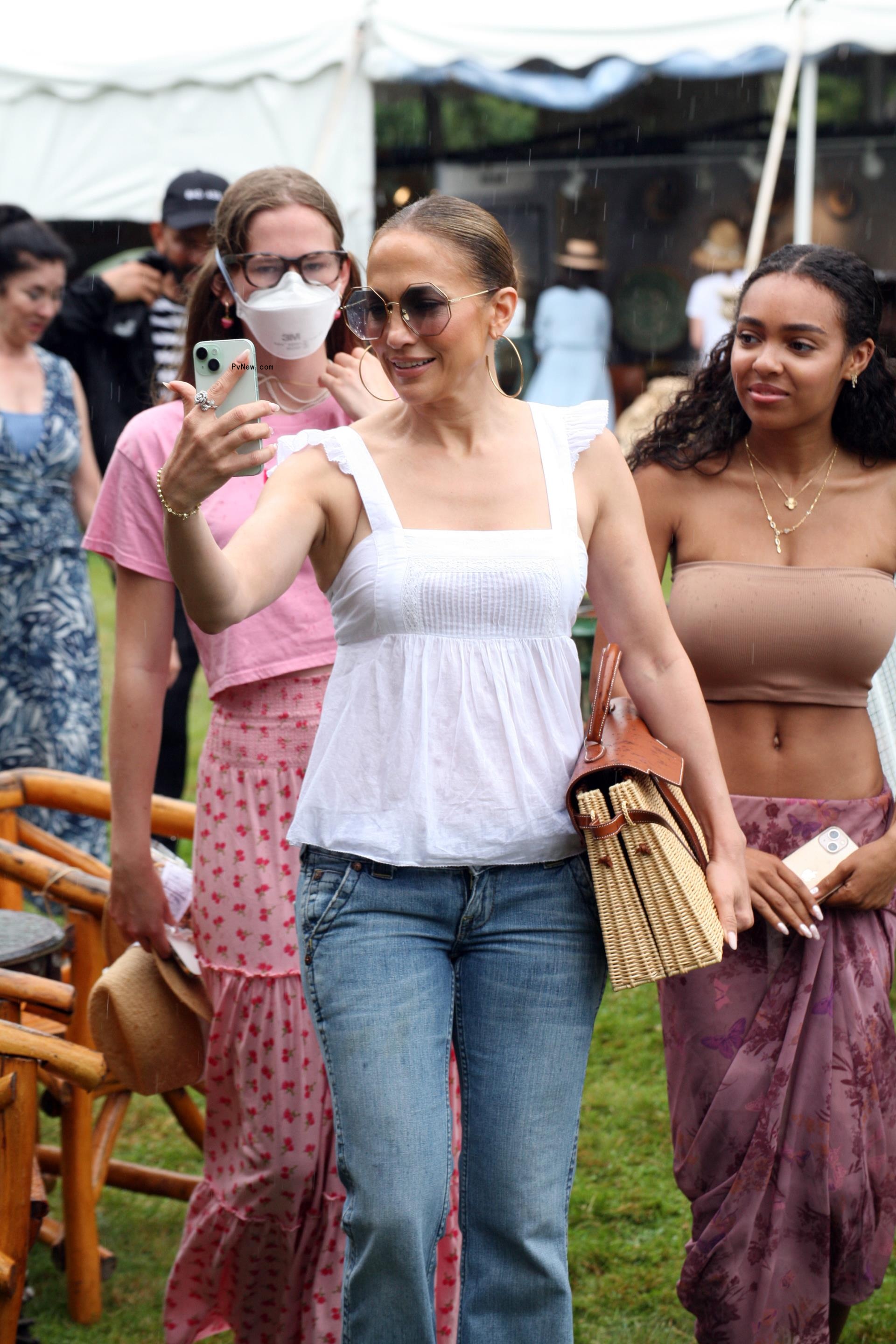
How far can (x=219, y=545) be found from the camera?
2.72 m

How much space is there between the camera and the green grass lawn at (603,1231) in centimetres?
327

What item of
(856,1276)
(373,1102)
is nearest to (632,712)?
(373,1102)

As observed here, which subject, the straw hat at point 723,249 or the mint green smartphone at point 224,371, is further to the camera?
the straw hat at point 723,249

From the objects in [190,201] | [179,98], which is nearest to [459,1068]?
[190,201]

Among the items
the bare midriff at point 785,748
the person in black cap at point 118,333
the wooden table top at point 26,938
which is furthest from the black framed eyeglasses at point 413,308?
the person in black cap at point 118,333

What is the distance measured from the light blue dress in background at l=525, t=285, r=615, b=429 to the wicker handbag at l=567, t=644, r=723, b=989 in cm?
937

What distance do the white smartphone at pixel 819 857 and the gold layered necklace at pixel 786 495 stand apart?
55 cm

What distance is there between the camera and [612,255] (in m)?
13.9

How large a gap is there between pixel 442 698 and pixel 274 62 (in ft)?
23.2

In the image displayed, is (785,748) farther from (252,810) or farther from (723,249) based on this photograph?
(723,249)

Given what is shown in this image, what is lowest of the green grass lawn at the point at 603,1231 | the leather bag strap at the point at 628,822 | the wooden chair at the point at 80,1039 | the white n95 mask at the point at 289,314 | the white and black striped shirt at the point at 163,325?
the green grass lawn at the point at 603,1231

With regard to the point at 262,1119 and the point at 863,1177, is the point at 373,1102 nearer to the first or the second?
the point at 262,1119

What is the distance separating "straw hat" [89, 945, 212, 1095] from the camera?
9.09ft

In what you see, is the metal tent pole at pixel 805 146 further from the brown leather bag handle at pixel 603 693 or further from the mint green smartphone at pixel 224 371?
the mint green smartphone at pixel 224 371
